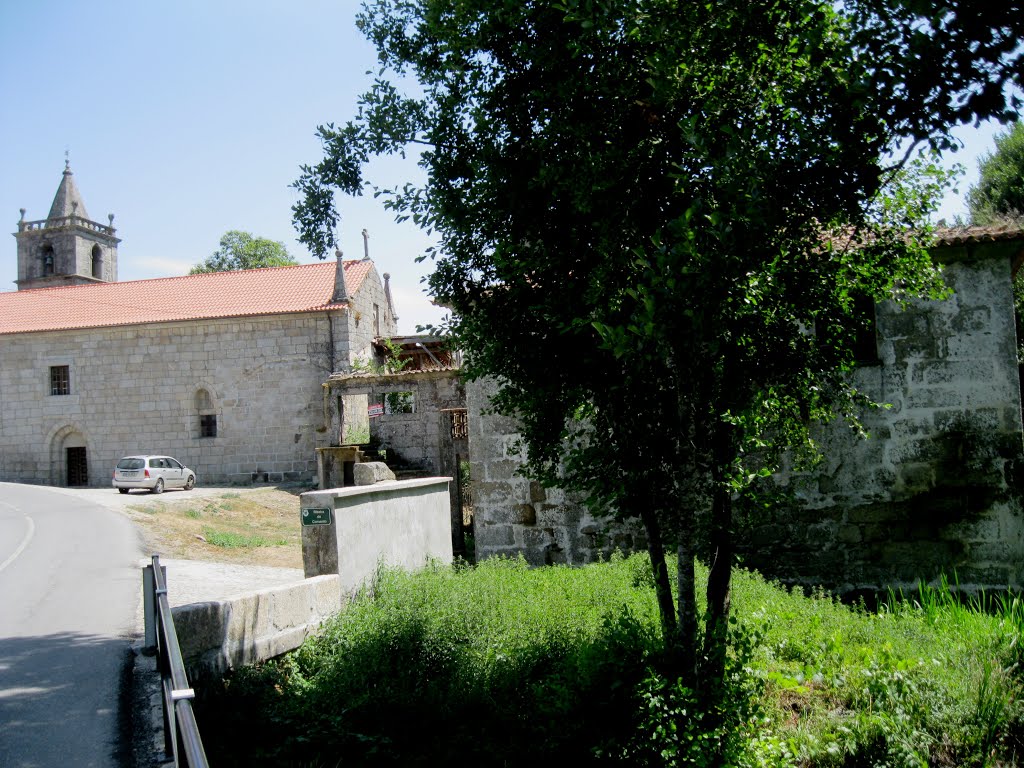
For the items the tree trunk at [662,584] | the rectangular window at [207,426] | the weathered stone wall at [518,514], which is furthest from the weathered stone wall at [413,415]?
the tree trunk at [662,584]

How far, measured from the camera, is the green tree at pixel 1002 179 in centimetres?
2172

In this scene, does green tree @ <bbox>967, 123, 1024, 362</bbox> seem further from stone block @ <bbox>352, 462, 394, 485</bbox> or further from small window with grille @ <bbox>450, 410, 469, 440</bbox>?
stone block @ <bbox>352, 462, 394, 485</bbox>

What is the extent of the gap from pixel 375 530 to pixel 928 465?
658 cm

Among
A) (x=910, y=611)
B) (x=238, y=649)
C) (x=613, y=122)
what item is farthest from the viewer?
(x=910, y=611)

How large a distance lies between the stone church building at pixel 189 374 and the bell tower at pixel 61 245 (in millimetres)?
13585

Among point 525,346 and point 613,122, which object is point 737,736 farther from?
point 613,122

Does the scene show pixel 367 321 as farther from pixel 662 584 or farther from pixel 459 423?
pixel 662 584

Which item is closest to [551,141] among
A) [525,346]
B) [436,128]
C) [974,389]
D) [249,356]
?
[436,128]

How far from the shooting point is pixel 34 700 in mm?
4844

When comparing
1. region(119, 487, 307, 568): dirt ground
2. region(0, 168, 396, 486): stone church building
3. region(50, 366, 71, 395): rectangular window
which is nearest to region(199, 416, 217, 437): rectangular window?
region(0, 168, 396, 486): stone church building

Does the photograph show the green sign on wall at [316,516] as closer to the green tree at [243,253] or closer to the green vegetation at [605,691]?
the green vegetation at [605,691]

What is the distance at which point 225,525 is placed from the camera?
16.0 meters

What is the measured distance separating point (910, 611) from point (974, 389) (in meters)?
2.98

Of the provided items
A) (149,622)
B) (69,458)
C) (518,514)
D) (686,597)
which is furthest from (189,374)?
(686,597)
